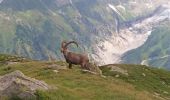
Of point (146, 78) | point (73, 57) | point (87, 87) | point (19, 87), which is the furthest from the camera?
point (146, 78)

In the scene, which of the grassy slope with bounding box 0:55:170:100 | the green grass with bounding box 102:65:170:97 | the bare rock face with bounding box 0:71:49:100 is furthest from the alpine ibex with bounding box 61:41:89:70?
the bare rock face with bounding box 0:71:49:100

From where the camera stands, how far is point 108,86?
51.4m

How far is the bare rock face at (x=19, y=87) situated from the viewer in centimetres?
3612

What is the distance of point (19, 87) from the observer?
120 ft

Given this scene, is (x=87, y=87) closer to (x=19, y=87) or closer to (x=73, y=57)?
(x=19, y=87)

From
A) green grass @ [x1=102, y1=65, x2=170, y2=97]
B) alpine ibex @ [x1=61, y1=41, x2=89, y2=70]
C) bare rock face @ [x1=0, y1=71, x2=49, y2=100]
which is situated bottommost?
bare rock face @ [x1=0, y1=71, x2=49, y2=100]

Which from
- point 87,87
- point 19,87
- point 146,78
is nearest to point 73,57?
point 87,87

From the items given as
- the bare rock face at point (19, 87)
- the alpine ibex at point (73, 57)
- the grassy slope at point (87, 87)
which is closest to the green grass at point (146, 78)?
the grassy slope at point (87, 87)

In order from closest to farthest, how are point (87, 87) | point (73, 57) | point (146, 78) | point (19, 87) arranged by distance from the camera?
point (19, 87), point (87, 87), point (73, 57), point (146, 78)

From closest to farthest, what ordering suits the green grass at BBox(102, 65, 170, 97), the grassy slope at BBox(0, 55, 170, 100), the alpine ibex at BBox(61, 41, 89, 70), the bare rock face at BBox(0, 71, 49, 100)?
the bare rock face at BBox(0, 71, 49, 100)
the grassy slope at BBox(0, 55, 170, 100)
the alpine ibex at BBox(61, 41, 89, 70)
the green grass at BBox(102, 65, 170, 97)

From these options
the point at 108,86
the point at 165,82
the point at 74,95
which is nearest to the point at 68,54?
the point at 108,86

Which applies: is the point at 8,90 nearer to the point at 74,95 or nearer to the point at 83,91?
the point at 74,95

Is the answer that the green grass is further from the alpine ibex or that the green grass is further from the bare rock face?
the bare rock face

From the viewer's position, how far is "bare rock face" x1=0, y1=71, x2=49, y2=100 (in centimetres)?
3612
